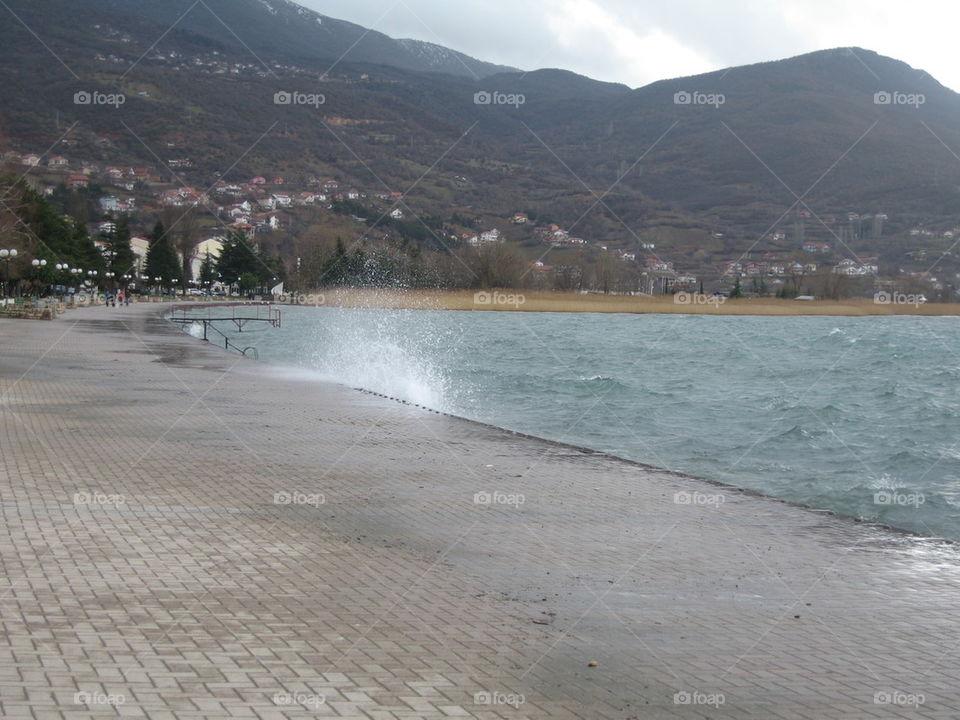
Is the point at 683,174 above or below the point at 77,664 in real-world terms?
above

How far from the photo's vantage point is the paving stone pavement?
549 cm

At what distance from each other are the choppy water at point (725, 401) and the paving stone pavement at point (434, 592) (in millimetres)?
4019

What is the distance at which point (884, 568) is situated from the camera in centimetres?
887

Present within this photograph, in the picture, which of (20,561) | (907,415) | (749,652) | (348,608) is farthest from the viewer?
(907,415)

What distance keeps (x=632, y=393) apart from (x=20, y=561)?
2459cm

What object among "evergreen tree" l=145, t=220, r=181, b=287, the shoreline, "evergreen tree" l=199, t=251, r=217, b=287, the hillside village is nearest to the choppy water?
the hillside village

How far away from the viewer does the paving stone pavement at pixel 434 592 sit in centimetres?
549

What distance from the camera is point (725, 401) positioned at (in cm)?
3008

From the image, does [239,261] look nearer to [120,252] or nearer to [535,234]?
[120,252]

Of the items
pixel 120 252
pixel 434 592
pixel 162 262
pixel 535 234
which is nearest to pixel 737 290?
pixel 535 234

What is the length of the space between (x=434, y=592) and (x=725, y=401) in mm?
23732

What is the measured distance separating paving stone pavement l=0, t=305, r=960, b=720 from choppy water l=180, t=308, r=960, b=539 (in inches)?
158

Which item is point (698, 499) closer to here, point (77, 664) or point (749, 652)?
point (749, 652)

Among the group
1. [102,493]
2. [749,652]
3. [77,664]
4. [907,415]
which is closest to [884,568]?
[749,652]
